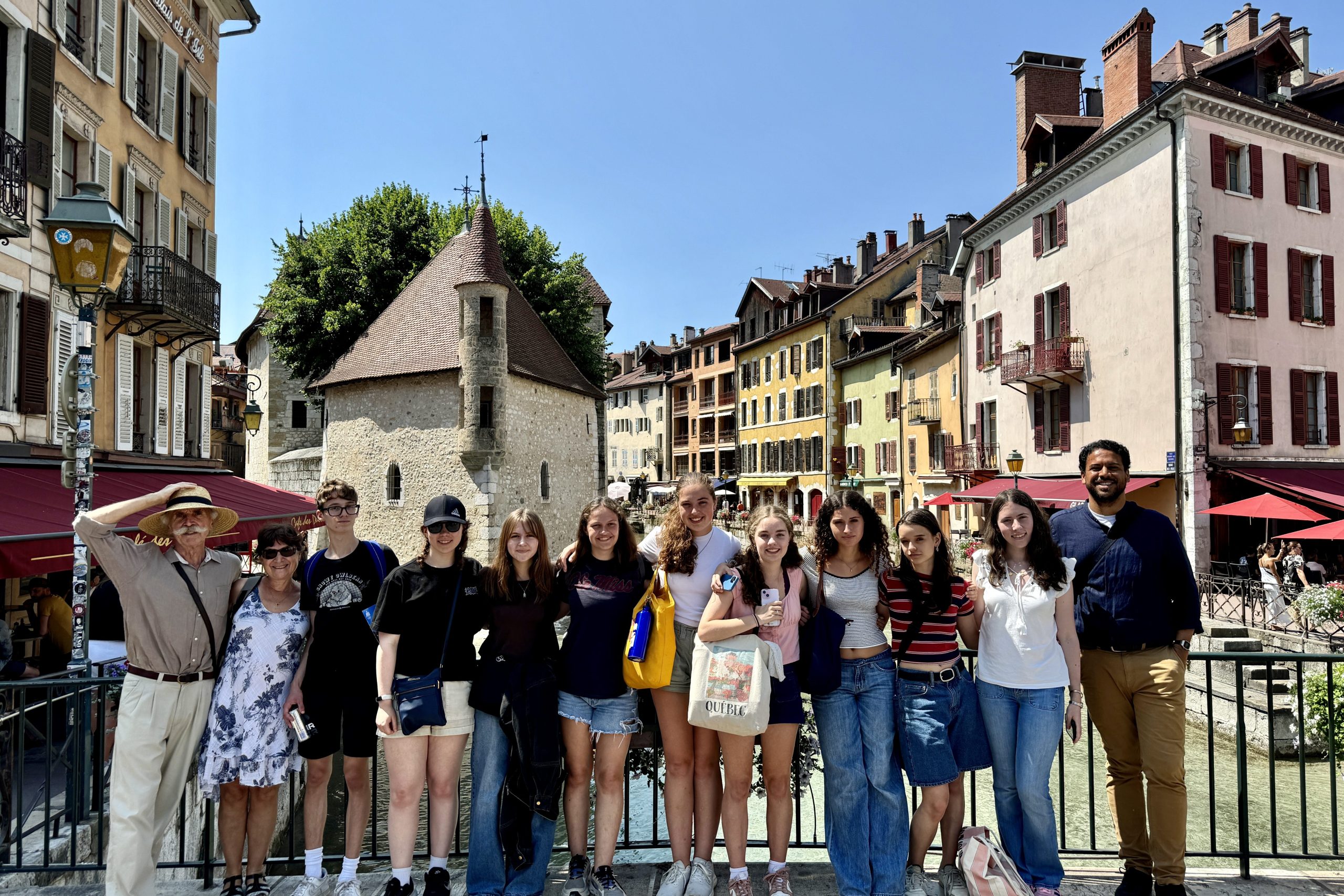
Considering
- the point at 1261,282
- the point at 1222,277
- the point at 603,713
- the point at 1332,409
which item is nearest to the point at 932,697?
the point at 603,713

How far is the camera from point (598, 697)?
3807 mm

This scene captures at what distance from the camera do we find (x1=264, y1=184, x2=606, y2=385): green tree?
2959 cm

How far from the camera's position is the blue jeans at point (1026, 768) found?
12.1 ft

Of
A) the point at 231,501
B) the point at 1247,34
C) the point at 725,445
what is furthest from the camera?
the point at 725,445

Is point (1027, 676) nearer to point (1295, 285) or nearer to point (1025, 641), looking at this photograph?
point (1025, 641)

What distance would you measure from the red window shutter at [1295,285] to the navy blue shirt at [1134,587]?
19.0 metres

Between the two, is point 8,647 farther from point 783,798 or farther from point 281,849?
point 783,798

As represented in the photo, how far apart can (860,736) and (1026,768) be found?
74 centimetres

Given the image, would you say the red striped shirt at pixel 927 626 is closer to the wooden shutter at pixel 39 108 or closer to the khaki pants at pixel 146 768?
the khaki pants at pixel 146 768

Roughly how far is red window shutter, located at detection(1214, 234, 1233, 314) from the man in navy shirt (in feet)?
55.9

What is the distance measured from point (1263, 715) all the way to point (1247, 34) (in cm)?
2008

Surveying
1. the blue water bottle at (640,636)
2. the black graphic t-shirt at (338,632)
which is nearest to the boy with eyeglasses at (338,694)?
the black graphic t-shirt at (338,632)

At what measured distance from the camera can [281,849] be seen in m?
9.75

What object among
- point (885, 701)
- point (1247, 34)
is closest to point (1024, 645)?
point (885, 701)
